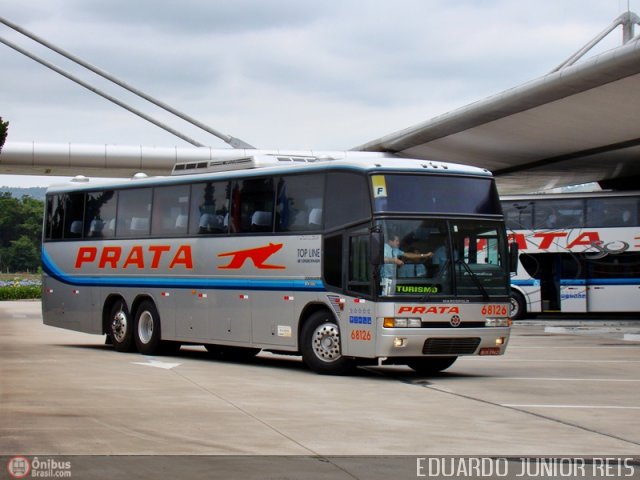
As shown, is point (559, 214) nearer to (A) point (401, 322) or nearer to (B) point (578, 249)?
(B) point (578, 249)

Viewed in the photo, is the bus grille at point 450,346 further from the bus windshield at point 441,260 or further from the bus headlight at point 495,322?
the bus windshield at point 441,260

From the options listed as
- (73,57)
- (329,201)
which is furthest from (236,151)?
(329,201)

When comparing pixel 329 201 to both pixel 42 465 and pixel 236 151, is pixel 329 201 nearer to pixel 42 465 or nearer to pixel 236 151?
pixel 42 465

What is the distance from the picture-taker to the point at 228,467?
28.9 feet

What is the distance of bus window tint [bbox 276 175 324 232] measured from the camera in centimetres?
1819

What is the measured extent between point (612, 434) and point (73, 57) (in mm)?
39908

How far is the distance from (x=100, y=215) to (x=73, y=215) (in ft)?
3.53

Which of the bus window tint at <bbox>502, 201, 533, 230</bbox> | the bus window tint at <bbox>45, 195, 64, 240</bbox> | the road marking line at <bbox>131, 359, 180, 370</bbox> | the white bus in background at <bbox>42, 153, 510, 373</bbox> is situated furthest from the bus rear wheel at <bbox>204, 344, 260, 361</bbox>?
the bus window tint at <bbox>502, 201, 533, 230</bbox>

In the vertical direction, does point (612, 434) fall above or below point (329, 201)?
below

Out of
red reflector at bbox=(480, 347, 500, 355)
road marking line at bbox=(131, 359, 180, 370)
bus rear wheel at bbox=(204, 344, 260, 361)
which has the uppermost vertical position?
red reflector at bbox=(480, 347, 500, 355)

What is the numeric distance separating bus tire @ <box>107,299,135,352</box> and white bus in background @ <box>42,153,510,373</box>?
0.04 meters

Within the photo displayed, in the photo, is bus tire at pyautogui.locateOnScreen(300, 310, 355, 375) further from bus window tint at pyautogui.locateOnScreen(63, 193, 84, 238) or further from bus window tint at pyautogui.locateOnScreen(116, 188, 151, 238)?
bus window tint at pyautogui.locateOnScreen(63, 193, 84, 238)

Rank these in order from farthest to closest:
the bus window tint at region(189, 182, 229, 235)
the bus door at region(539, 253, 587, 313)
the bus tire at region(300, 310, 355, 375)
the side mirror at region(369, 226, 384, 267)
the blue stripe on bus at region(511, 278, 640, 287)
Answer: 1. the bus door at region(539, 253, 587, 313)
2. the blue stripe on bus at region(511, 278, 640, 287)
3. the bus window tint at region(189, 182, 229, 235)
4. the bus tire at region(300, 310, 355, 375)
5. the side mirror at region(369, 226, 384, 267)

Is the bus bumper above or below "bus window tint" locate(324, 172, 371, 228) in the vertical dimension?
below
